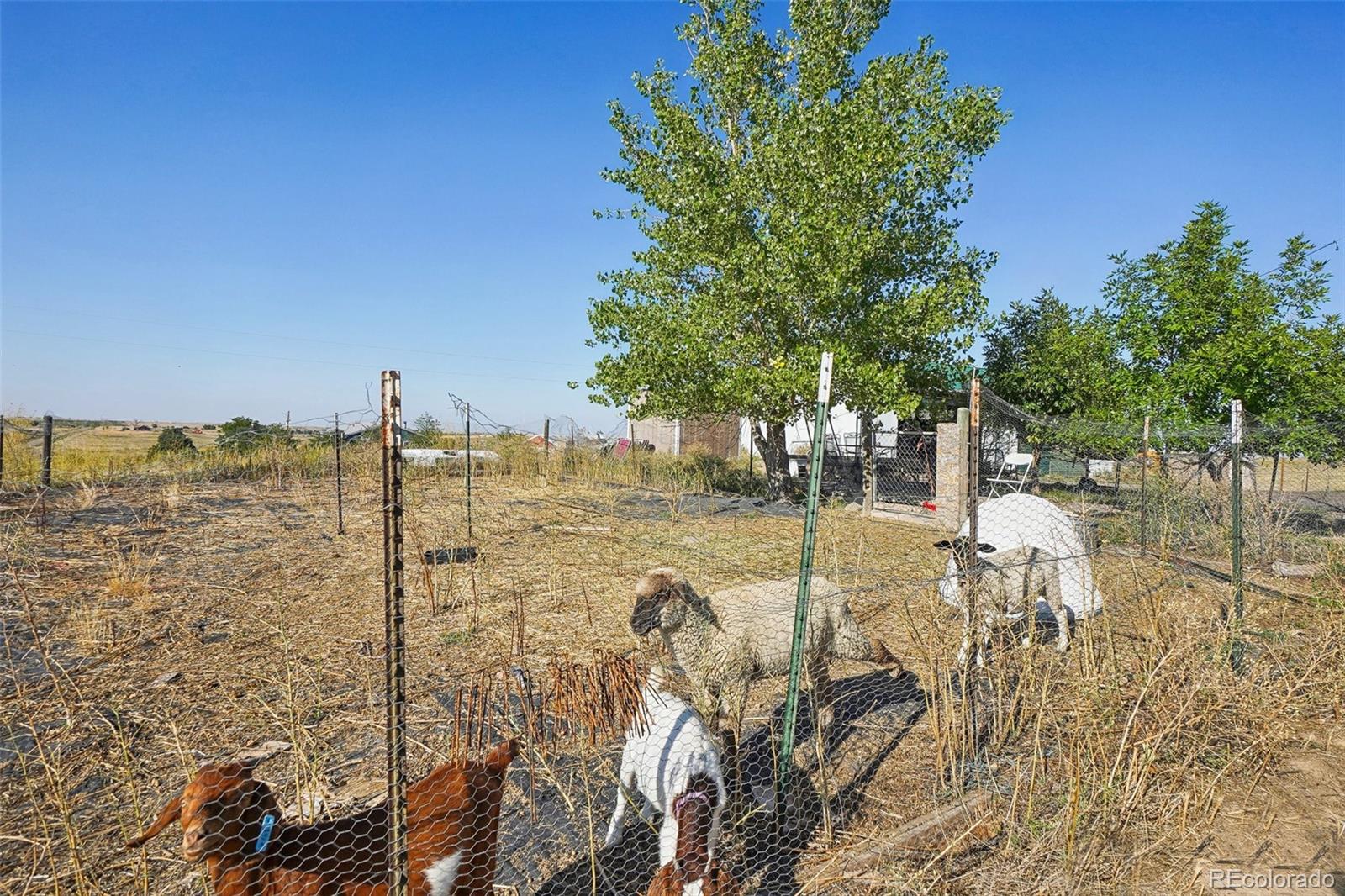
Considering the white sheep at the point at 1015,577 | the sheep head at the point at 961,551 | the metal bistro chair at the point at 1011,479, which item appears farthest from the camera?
the metal bistro chair at the point at 1011,479

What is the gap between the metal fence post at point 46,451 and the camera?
36.2 feet

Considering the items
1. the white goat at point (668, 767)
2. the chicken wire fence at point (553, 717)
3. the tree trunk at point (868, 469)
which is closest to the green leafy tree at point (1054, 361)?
the tree trunk at point (868, 469)

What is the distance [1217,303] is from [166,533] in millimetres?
15649

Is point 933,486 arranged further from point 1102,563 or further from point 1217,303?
point 1102,563

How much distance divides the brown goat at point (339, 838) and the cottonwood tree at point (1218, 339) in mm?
11149

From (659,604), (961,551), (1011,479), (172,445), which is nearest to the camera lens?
(659,604)

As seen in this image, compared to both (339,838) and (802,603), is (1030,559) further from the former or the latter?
(339,838)

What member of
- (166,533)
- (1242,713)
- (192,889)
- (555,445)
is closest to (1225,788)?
(1242,713)

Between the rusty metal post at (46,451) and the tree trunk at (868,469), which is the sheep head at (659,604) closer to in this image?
the tree trunk at (868,469)

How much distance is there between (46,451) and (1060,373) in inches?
817

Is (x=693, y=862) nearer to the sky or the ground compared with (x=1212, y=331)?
nearer to the ground

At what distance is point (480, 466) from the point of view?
15.3 metres

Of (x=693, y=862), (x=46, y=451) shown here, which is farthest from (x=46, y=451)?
(x=693, y=862)

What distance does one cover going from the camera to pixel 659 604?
3.15m
